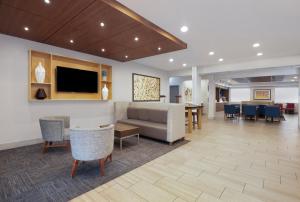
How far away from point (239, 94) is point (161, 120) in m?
13.5

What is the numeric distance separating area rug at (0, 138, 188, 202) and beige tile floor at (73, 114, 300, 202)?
234 millimetres

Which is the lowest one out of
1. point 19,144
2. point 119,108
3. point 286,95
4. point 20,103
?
point 19,144

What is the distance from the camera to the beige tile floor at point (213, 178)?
1.85m

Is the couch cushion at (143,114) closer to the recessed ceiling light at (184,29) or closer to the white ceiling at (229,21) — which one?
the white ceiling at (229,21)

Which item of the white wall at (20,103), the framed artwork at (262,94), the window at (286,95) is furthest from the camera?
the framed artwork at (262,94)

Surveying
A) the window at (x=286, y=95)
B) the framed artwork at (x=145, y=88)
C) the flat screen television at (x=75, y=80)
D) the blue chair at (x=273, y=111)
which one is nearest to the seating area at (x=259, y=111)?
the blue chair at (x=273, y=111)

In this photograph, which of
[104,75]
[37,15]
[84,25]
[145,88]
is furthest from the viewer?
[145,88]

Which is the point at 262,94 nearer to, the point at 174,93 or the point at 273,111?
the point at 273,111

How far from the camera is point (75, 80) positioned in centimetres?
448

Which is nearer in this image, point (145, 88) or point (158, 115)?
point (158, 115)

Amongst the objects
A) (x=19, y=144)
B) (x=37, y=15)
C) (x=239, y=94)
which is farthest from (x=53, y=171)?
(x=239, y=94)

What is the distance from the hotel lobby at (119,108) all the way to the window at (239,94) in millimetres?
9832

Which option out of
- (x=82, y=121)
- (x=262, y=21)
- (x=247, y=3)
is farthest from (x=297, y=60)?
(x=82, y=121)

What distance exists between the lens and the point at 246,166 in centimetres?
266
